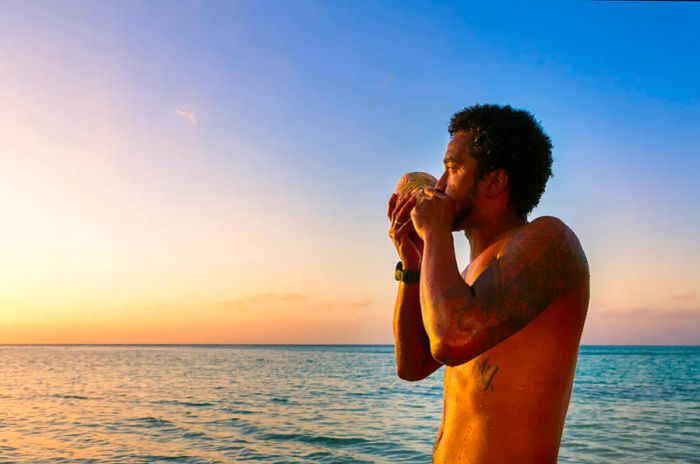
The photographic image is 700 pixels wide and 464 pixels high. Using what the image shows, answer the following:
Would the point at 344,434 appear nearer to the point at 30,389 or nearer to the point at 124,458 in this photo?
the point at 124,458

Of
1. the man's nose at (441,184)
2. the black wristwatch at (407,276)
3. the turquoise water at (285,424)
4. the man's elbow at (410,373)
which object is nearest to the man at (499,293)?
the man's nose at (441,184)

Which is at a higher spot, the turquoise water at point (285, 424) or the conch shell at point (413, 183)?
the conch shell at point (413, 183)

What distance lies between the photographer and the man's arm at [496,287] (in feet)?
6.38

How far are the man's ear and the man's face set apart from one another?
0.04 metres

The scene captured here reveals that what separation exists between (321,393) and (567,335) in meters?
19.4

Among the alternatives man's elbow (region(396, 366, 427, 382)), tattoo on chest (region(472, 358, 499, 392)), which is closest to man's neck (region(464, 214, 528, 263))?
tattoo on chest (region(472, 358, 499, 392))

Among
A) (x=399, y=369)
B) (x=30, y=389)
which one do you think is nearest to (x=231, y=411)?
(x=30, y=389)

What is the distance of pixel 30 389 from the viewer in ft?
75.0

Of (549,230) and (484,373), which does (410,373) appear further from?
(549,230)

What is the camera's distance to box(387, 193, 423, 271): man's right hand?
2.47 m

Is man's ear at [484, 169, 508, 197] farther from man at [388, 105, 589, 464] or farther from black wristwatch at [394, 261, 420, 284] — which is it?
black wristwatch at [394, 261, 420, 284]

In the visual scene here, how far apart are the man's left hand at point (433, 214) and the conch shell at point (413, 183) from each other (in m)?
0.12

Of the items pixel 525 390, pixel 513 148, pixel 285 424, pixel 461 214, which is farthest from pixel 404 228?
pixel 285 424

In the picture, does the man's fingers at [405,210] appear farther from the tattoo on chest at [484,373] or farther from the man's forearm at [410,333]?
the tattoo on chest at [484,373]
